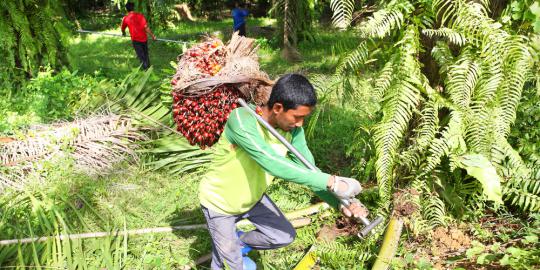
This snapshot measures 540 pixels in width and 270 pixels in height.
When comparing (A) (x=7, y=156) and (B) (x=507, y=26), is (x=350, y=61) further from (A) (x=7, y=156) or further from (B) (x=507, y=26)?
(A) (x=7, y=156)

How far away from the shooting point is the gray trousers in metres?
2.76

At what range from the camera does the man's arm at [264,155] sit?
223cm

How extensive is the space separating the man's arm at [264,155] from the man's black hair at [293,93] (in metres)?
0.21

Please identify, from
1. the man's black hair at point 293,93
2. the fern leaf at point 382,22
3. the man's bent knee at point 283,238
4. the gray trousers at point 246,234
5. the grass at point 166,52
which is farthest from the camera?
the grass at point 166,52

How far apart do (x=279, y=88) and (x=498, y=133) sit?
1826mm

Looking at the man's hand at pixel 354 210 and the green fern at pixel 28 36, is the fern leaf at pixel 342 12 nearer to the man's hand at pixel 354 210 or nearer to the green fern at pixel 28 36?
the man's hand at pixel 354 210

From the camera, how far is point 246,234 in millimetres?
3064

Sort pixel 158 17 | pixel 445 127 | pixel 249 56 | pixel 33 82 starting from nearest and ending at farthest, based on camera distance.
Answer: pixel 445 127 → pixel 249 56 → pixel 33 82 → pixel 158 17

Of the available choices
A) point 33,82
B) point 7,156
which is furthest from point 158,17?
point 7,156

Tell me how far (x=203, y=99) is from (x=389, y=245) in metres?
1.76

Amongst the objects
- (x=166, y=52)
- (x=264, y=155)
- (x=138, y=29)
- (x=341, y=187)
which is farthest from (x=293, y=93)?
(x=166, y=52)

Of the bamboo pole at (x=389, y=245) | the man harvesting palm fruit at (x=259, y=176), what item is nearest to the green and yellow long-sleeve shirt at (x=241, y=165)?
the man harvesting palm fruit at (x=259, y=176)

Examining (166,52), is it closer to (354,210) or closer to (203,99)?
(203,99)

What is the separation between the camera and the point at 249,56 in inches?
139
